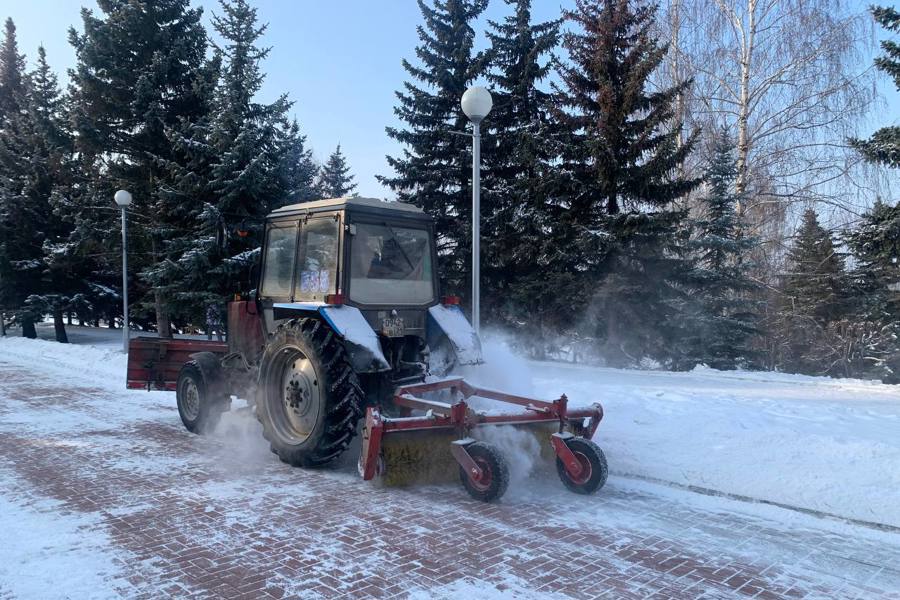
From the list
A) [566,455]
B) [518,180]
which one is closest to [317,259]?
[566,455]

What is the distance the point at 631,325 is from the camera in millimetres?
14445

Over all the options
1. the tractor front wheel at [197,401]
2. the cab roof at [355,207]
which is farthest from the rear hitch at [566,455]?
the tractor front wheel at [197,401]

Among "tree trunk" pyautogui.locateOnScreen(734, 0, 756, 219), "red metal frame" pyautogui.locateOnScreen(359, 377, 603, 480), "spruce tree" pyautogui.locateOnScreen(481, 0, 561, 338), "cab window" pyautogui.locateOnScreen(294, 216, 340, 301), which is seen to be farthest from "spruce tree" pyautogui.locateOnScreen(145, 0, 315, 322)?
"tree trunk" pyautogui.locateOnScreen(734, 0, 756, 219)

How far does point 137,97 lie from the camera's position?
16734mm

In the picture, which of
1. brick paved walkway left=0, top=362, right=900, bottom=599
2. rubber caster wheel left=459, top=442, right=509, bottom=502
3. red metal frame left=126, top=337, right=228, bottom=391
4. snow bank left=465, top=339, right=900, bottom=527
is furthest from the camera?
red metal frame left=126, top=337, right=228, bottom=391

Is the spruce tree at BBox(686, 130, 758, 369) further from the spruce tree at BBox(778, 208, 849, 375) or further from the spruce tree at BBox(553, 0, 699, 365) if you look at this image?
the spruce tree at BBox(778, 208, 849, 375)

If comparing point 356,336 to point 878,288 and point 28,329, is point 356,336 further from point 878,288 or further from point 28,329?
point 28,329

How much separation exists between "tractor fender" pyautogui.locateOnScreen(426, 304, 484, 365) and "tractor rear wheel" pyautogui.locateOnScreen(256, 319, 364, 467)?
4.05ft

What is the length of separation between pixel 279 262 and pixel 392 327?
170 centimetres

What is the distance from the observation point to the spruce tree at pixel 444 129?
56.1 feet

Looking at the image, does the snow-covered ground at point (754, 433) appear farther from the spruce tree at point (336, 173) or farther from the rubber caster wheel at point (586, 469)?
the spruce tree at point (336, 173)

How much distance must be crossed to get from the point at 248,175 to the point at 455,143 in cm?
552

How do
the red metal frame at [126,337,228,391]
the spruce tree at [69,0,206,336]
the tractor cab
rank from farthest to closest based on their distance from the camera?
the spruce tree at [69,0,206,336]
the red metal frame at [126,337,228,391]
the tractor cab

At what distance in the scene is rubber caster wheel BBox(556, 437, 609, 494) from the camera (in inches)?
209
